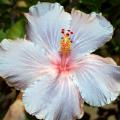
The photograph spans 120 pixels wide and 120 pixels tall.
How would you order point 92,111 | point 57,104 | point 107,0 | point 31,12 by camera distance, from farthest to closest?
point 92,111
point 107,0
point 31,12
point 57,104

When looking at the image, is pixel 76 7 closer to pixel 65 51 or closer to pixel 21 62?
pixel 65 51

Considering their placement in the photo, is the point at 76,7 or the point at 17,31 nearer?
the point at 17,31

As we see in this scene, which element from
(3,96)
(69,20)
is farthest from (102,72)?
(3,96)

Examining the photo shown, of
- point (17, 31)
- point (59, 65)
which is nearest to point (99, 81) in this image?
point (59, 65)

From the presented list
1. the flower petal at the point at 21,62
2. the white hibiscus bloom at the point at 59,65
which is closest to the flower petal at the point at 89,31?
the white hibiscus bloom at the point at 59,65

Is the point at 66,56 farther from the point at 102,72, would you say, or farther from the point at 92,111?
the point at 92,111

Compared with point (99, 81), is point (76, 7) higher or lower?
higher

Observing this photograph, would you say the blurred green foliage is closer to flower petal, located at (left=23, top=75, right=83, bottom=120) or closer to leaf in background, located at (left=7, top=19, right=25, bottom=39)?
leaf in background, located at (left=7, top=19, right=25, bottom=39)
